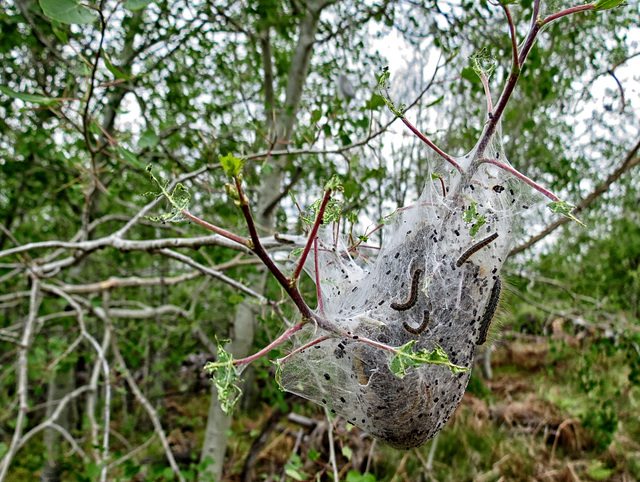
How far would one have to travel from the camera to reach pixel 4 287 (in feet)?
15.8

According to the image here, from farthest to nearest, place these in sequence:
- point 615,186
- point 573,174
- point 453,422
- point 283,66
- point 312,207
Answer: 1. point 615,186
2. point 453,422
3. point 283,66
4. point 573,174
5. point 312,207

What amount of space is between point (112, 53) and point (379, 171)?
4.17m

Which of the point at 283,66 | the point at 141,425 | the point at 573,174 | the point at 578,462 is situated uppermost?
the point at 283,66

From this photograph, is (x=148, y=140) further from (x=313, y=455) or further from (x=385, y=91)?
(x=313, y=455)

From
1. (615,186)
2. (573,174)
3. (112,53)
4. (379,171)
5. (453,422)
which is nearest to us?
(379,171)

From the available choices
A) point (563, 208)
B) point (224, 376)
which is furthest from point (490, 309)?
point (224, 376)

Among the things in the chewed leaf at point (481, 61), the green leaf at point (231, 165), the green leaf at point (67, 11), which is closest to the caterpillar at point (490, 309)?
the chewed leaf at point (481, 61)

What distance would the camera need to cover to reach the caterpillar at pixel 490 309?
112 centimetres

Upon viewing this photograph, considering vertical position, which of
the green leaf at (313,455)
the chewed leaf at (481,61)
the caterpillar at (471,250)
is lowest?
the green leaf at (313,455)

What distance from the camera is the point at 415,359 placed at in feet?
2.17

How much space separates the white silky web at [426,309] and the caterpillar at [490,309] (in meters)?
0.01

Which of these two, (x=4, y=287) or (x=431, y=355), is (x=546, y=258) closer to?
(x=431, y=355)

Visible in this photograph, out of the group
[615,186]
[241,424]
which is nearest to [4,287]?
[241,424]

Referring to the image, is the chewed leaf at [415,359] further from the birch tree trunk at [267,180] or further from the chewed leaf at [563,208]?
the birch tree trunk at [267,180]
